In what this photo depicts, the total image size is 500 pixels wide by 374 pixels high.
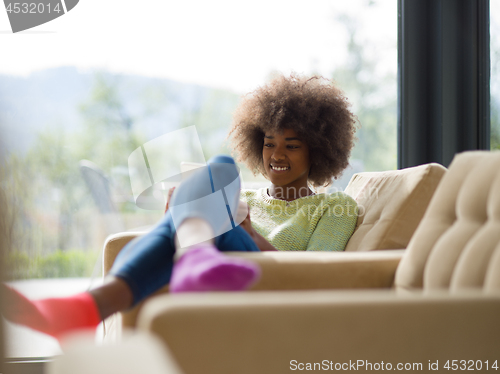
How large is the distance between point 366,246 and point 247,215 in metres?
0.35

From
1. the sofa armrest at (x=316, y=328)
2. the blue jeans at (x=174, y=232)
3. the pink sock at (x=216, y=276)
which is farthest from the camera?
the blue jeans at (x=174, y=232)

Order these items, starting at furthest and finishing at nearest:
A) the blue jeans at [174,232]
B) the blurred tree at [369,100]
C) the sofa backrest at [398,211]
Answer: the blurred tree at [369,100], the sofa backrest at [398,211], the blue jeans at [174,232]

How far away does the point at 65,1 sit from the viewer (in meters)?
1.96

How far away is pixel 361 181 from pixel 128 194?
102 centimetres

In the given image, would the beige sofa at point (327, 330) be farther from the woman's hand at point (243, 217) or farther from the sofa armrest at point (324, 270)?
the woman's hand at point (243, 217)

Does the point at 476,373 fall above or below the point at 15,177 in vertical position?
below

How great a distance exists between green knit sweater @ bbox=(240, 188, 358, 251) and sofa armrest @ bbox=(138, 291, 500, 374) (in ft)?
2.46

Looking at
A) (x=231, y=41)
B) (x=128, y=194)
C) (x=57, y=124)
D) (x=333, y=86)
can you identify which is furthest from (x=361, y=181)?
(x=57, y=124)

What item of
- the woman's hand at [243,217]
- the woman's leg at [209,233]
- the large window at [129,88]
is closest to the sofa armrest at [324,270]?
the woman's leg at [209,233]

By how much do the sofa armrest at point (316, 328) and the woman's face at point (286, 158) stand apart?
3.42ft

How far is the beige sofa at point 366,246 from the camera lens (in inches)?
39.4

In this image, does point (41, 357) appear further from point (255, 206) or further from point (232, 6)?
point (232, 6)

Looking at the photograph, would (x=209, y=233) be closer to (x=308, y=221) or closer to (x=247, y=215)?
(x=247, y=215)

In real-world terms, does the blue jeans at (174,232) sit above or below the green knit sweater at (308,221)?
above
